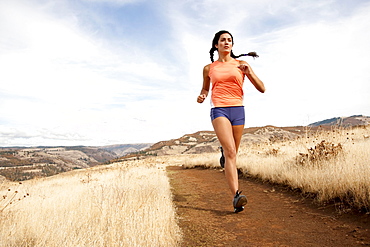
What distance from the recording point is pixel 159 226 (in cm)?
306

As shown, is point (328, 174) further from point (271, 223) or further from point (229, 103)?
point (229, 103)

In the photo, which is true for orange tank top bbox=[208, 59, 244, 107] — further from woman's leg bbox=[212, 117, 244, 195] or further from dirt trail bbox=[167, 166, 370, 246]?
dirt trail bbox=[167, 166, 370, 246]

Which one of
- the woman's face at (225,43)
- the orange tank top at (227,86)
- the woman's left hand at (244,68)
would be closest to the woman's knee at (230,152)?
the orange tank top at (227,86)

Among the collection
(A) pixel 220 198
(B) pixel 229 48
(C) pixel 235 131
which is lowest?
(A) pixel 220 198

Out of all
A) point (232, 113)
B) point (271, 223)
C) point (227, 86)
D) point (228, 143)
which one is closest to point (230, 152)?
point (228, 143)

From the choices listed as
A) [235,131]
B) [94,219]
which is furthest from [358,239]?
[94,219]

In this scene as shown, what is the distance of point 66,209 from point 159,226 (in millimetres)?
2087

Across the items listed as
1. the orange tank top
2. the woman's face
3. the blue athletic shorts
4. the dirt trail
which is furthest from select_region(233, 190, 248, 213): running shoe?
the woman's face

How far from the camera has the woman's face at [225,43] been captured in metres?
3.90

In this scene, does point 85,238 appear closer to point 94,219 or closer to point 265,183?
point 94,219

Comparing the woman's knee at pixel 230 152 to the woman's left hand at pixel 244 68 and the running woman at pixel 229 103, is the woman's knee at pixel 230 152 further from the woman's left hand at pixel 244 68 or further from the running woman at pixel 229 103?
the woman's left hand at pixel 244 68

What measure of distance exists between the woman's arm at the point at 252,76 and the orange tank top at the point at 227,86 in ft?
0.30

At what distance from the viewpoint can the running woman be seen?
3.72 m

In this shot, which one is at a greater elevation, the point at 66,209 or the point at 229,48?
the point at 229,48
